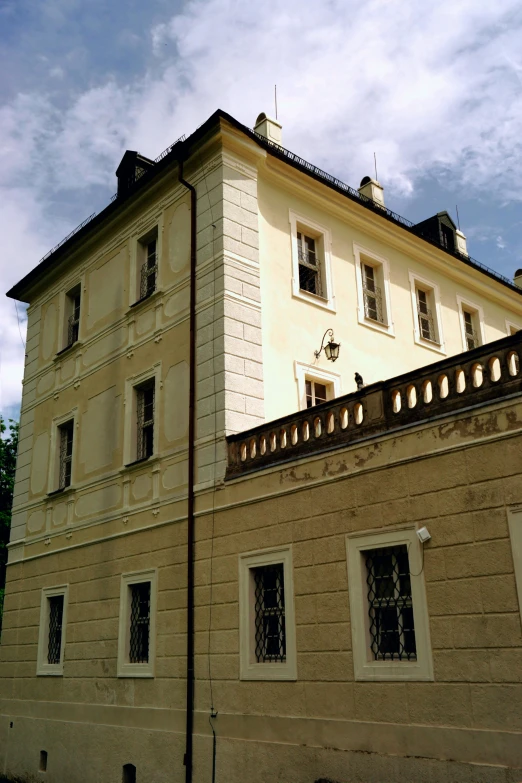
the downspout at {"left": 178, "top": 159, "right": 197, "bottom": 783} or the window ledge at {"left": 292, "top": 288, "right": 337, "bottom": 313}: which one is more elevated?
the window ledge at {"left": 292, "top": 288, "right": 337, "bottom": 313}

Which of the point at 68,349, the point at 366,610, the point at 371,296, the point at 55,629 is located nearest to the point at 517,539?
the point at 366,610

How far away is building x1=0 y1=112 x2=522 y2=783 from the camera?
9.34 m

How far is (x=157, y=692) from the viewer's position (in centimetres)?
1363

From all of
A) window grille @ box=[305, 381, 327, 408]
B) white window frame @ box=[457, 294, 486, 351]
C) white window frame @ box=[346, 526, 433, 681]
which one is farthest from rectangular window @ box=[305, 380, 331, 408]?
white window frame @ box=[457, 294, 486, 351]

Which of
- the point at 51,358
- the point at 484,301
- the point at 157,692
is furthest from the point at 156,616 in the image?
the point at 484,301

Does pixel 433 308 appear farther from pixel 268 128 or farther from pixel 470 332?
pixel 268 128

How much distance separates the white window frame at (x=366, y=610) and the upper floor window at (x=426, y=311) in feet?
28.4

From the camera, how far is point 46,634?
17.5 metres

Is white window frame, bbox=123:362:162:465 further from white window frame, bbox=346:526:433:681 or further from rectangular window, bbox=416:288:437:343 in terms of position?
rectangular window, bbox=416:288:437:343

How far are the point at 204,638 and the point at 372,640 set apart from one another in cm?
349

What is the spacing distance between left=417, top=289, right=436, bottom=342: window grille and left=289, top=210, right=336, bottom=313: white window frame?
315 centimetres

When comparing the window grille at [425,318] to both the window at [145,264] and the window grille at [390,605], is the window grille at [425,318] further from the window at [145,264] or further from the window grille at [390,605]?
the window grille at [390,605]

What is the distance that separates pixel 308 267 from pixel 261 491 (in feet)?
18.9

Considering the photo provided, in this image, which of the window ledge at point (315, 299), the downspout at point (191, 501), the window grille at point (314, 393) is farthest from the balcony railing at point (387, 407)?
the window ledge at point (315, 299)
